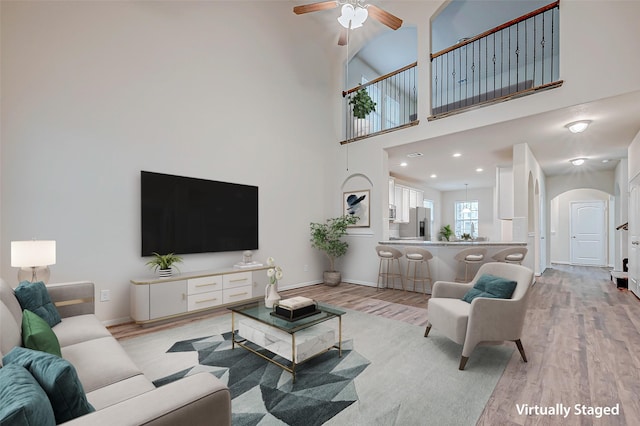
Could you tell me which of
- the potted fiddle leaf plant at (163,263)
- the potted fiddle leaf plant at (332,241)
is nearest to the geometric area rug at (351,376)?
the potted fiddle leaf plant at (163,263)

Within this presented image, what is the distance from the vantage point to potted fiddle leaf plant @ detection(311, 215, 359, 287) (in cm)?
574

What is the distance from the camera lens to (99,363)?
1628 millimetres

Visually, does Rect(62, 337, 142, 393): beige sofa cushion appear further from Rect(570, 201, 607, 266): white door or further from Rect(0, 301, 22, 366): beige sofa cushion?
Rect(570, 201, 607, 266): white door

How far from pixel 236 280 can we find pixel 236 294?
0.19 meters

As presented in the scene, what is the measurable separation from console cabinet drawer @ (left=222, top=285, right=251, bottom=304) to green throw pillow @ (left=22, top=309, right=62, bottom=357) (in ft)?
8.19

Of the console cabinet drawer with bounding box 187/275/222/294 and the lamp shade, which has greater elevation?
the lamp shade

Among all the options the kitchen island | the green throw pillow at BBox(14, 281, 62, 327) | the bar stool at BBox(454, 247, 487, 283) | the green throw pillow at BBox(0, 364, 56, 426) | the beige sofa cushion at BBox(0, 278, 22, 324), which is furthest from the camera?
the kitchen island

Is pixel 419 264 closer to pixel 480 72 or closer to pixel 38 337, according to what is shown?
pixel 480 72

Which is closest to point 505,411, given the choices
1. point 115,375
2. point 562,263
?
point 115,375

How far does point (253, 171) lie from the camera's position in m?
4.98

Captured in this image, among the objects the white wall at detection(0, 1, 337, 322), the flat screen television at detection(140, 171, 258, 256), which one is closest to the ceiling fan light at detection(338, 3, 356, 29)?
the white wall at detection(0, 1, 337, 322)

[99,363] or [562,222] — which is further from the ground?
[562,222]

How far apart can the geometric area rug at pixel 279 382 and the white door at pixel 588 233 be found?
9573 millimetres

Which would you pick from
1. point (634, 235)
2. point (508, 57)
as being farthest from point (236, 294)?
point (508, 57)
